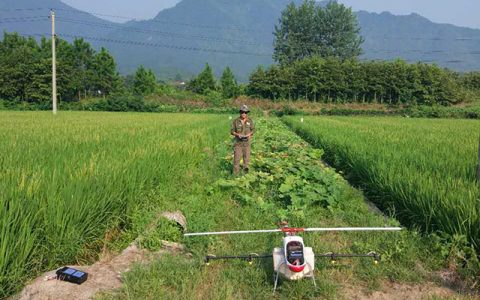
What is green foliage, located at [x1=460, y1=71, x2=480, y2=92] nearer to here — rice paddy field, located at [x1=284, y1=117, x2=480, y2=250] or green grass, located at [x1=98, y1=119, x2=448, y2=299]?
rice paddy field, located at [x1=284, y1=117, x2=480, y2=250]

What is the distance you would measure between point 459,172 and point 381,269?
2.72 meters

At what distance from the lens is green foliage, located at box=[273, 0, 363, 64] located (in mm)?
68125

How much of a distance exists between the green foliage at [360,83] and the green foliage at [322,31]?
19540 mm

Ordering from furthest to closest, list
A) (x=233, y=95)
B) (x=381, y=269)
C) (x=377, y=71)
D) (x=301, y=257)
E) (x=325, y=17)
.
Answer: (x=325, y=17) → (x=233, y=95) → (x=377, y=71) → (x=381, y=269) → (x=301, y=257)

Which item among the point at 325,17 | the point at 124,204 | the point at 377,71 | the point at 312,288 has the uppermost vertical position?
the point at 325,17

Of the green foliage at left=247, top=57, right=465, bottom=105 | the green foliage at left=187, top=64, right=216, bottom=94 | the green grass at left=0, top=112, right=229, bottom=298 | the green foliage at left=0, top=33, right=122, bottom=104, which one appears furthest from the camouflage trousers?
the green foliage at left=187, top=64, right=216, bottom=94

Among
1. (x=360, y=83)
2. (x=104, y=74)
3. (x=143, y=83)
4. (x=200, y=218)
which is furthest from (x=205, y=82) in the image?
(x=200, y=218)

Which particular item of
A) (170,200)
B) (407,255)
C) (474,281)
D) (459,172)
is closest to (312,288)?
(407,255)

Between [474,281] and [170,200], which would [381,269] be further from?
[170,200]

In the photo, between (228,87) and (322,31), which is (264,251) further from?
(322,31)

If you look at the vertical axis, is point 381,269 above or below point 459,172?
below

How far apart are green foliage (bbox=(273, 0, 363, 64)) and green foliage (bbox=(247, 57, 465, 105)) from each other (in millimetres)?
19540

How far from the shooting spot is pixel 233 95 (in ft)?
167

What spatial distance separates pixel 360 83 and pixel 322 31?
2510 centimetres
